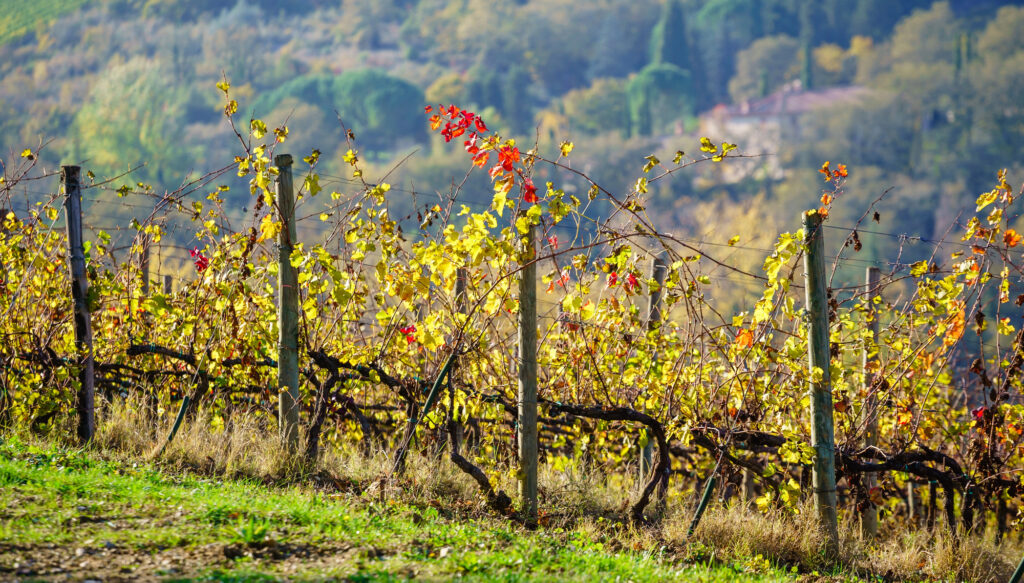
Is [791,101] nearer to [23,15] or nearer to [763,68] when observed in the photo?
[763,68]

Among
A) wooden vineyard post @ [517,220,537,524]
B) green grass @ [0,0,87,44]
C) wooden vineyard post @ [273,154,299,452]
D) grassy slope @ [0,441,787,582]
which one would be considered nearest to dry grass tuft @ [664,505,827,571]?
grassy slope @ [0,441,787,582]

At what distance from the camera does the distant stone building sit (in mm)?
86938

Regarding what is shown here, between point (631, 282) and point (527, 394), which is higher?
point (631, 282)

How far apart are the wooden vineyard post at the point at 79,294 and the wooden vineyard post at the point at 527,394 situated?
2.52 m

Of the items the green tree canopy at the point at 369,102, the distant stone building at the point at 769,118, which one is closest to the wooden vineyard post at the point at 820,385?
the distant stone building at the point at 769,118

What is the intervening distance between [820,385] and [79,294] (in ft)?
13.6

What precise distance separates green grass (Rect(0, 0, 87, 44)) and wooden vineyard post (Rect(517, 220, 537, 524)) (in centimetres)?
8183

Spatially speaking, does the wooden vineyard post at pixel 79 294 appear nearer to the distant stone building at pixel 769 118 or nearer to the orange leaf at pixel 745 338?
the orange leaf at pixel 745 338

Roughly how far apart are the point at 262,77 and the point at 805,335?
107 meters

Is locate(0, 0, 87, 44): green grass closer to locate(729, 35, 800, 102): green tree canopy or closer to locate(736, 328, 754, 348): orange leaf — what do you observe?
locate(729, 35, 800, 102): green tree canopy

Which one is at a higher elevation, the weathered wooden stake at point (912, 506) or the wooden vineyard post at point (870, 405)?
the wooden vineyard post at point (870, 405)

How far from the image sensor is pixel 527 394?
462 cm

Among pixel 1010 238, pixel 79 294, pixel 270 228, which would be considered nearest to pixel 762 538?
pixel 1010 238

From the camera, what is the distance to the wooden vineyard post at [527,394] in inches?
181
